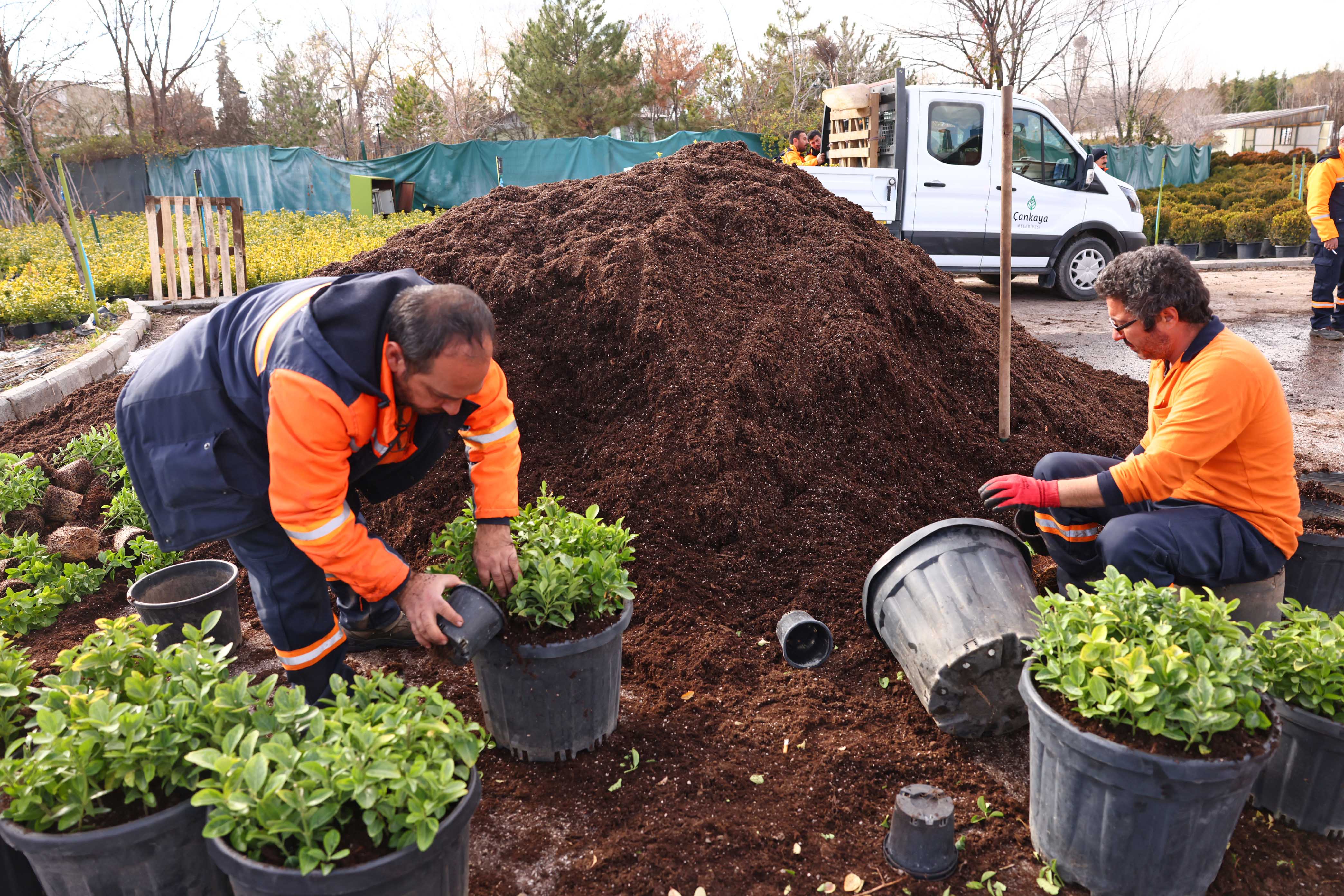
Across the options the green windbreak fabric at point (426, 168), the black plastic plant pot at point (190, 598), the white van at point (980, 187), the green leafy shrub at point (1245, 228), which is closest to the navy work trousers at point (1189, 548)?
the black plastic plant pot at point (190, 598)

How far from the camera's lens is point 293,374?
2027 mm

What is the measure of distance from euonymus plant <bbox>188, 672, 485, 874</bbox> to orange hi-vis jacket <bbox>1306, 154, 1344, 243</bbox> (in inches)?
378

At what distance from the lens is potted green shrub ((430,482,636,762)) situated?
2.50 meters

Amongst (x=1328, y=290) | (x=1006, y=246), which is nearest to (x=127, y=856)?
(x=1006, y=246)

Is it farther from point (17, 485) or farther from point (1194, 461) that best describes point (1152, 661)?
point (17, 485)

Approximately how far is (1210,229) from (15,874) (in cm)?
1931

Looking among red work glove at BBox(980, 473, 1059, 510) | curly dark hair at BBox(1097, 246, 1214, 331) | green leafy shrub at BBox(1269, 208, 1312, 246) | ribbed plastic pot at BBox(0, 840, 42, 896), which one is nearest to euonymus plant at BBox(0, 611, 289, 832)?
ribbed plastic pot at BBox(0, 840, 42, 896)

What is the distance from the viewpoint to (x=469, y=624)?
7.40ft

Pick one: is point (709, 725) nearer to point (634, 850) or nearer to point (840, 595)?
point (634, 850)

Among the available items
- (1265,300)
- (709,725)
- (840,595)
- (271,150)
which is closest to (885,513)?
(840,595)

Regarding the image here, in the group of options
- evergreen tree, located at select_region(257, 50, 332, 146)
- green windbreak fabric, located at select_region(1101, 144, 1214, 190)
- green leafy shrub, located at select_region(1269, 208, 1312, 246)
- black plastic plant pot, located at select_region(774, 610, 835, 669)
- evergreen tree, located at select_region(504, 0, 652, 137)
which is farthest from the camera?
evergreen tree, located at select_region(257, 50, 332, 146)

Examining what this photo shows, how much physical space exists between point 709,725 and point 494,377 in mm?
1361

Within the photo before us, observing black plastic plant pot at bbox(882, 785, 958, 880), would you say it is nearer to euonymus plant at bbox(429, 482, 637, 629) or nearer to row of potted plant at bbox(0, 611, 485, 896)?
euonymus plant at bbox(429, 482, 637, 629)

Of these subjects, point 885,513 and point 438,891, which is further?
point 885,513
